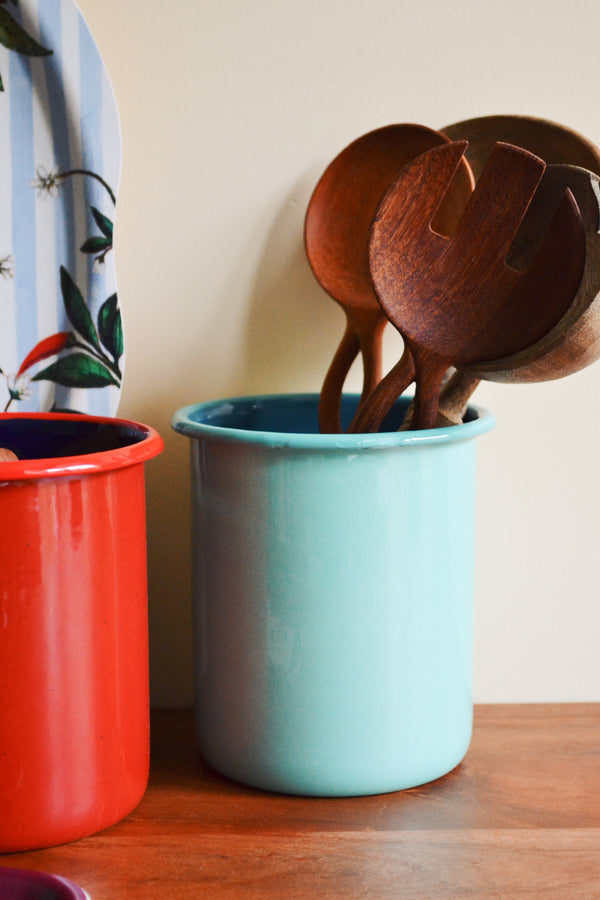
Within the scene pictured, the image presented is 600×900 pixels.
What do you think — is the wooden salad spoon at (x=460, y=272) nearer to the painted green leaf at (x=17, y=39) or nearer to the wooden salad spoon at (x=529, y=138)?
the wooden salad spoon at (x=529, y=138)

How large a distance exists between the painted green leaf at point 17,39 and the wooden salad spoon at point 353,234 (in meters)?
0.21

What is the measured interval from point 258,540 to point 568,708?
32 cm

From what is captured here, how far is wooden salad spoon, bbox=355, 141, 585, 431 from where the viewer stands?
0.49 m

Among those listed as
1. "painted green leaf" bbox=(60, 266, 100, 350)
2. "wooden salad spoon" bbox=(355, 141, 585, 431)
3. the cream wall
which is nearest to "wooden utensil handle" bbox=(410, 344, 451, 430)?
"wooden salad spoon" bbox=(355, 141, 585, 431)

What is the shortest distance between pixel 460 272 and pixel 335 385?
0.14 meters

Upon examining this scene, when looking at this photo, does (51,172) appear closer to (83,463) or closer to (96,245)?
(96,245)

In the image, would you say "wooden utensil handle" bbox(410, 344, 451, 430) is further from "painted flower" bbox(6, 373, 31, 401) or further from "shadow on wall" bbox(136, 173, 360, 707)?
"painted flower" bbox(6, 373, 31, 401)

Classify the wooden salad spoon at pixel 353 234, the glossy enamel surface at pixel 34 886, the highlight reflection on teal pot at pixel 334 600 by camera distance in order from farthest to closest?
the wooden salad spoon at pixel 353 234 < the highlight reflection on teal pot at pixel 334 600 < the glossy enamel surface at pixel 34 886

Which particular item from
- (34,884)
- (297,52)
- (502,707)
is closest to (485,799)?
(502,707)

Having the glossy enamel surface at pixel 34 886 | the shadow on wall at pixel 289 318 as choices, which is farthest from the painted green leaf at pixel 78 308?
the glossy enamel surface at pixel 34 886

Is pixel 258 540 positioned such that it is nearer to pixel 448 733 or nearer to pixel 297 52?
pixel 448 733

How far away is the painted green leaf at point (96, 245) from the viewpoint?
2.06 ft

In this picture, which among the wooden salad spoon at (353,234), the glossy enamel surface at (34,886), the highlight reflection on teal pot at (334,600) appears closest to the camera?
the glossy enamel surface at (34,886)

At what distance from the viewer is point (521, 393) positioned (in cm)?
67
